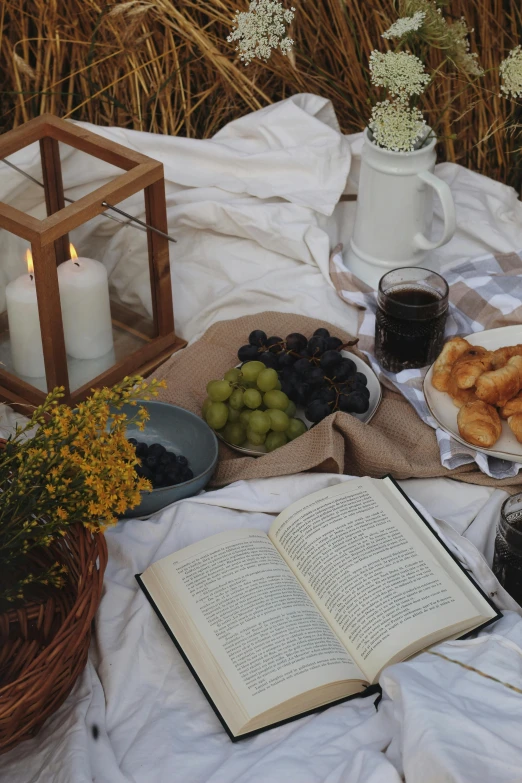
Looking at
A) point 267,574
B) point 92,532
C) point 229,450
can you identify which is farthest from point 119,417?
point 229,450

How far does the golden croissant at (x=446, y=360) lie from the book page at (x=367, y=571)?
248mm

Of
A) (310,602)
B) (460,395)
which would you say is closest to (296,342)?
(460,395)

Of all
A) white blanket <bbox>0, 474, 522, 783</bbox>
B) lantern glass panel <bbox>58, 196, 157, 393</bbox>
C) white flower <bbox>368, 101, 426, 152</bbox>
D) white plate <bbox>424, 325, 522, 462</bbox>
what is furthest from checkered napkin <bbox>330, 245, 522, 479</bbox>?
white blanket <bbox>0, 474, 522, 783</bbox>

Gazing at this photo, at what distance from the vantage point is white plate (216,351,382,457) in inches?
50.4

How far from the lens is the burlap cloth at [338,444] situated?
1208mm

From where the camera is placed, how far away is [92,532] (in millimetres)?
911

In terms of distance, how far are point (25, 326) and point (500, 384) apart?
67 cm

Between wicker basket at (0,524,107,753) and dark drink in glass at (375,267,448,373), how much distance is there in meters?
0.63

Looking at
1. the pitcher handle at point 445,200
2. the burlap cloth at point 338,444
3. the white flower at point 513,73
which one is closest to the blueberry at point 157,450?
the burlap cloth at point 338,444

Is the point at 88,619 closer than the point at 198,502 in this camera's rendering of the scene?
Yes

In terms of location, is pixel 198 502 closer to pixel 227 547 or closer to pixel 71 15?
pixel 227 547

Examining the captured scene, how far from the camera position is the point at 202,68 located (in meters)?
1.90

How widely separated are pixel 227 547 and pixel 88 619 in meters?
0.23

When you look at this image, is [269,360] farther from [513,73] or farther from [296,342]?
[513,73]
